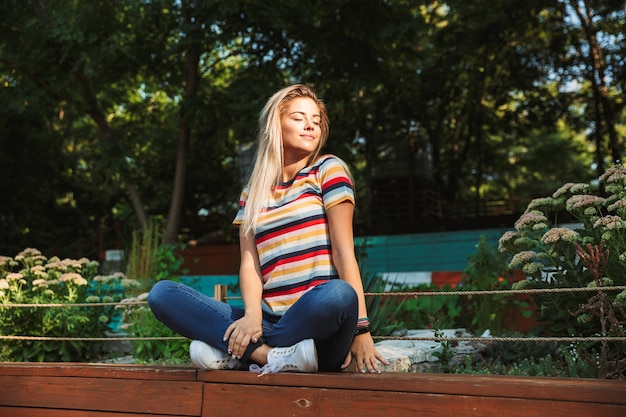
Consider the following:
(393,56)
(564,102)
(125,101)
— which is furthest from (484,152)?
(125,101)

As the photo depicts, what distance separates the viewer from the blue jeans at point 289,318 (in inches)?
82.0

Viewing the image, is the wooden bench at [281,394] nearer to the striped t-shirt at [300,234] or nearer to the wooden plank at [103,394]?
the wooden plank at [103,394]

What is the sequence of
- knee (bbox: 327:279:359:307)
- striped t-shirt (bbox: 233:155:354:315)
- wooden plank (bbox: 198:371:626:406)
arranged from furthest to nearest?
striped t-shirt (bbox: 233:155:354:315) < knee (bbox: 327:279:359:307) < wooden plank (bbox: 198:371:626:406)

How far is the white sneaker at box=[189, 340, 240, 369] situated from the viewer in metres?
2.30

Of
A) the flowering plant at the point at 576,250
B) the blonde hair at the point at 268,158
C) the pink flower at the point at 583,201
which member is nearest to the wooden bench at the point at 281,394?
the blonde hair at the point at 268,158

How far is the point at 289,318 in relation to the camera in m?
2.18

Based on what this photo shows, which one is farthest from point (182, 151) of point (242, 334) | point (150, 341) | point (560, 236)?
point (242, 334)

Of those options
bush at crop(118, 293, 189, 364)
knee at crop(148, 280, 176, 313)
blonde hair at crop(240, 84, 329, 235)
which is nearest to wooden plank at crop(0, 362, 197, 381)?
knee at crop(148, 280, 176, 313)

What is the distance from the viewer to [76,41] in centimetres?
742

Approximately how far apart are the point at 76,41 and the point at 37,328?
394cm

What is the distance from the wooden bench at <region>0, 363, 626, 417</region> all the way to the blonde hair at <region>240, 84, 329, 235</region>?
549 millimetres

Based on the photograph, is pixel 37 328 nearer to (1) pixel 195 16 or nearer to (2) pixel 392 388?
(2) pixel 392 388

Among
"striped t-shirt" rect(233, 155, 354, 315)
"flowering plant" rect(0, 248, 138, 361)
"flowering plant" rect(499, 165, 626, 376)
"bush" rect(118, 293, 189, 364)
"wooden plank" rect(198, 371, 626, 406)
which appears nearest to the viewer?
"wooden plank" rect(198, 371, 626, 406)

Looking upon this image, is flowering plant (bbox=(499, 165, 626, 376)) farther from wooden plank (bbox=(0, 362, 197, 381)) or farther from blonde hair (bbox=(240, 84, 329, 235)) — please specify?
wooden plank (bbox=(0, 362, 197, 381))
